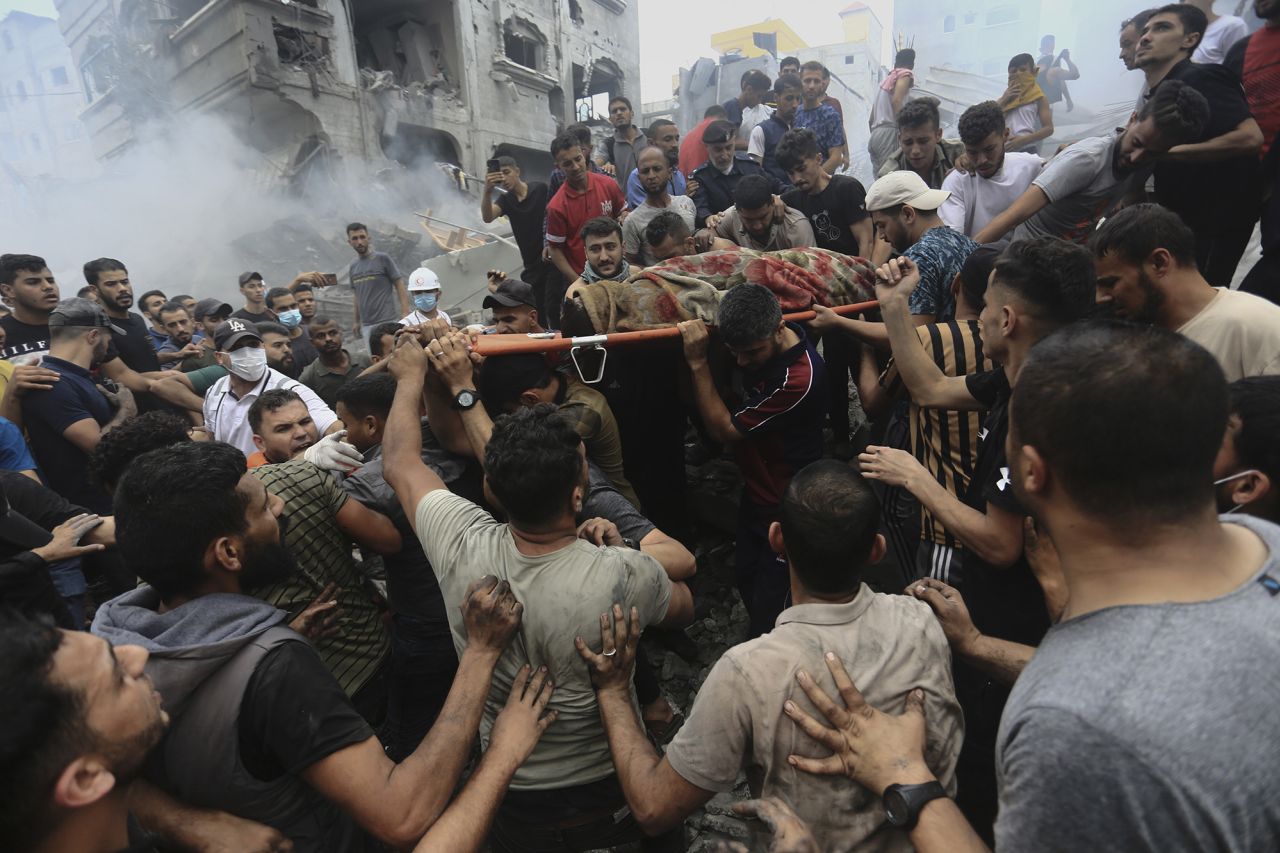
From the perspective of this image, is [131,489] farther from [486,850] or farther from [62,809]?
[486,850]

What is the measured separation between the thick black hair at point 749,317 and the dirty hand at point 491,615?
178cm

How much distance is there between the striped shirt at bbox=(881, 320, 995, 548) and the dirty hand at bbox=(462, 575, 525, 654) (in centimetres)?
198

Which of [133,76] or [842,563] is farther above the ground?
[133,76]

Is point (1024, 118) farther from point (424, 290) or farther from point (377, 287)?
point (377, 287)

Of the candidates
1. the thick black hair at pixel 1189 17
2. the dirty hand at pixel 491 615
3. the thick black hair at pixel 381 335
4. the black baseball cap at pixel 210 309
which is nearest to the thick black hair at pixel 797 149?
the thick black hair at pixel 1189 17

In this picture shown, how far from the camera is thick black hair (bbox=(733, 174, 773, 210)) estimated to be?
4660mm

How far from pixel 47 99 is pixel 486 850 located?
43.5m

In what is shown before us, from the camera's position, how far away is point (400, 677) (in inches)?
119

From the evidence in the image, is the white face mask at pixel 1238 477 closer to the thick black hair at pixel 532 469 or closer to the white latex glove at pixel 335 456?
the thick black hair at pixel 532 469

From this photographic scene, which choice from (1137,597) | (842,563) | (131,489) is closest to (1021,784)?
(1137,597)

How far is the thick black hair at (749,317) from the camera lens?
10.2 feet

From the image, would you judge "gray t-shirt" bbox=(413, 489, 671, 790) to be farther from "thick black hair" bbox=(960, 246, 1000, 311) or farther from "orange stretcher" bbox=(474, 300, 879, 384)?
"thick black hair" bbox=(960, 246, 1000, 311)

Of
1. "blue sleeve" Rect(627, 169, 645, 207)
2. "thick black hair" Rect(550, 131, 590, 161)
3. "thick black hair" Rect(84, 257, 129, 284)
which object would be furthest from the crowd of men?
"blue sleeve" Rect(627, 169, 645, 207)

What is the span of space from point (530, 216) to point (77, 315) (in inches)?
166
